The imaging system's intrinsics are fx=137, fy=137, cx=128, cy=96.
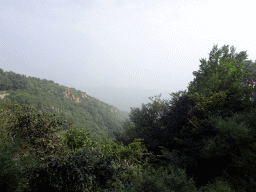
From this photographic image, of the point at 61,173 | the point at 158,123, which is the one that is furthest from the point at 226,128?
the point at 61,173

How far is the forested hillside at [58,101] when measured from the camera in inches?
1340

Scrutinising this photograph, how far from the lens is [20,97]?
30281 mm

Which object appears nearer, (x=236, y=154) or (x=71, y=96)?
(x=236, y=154)

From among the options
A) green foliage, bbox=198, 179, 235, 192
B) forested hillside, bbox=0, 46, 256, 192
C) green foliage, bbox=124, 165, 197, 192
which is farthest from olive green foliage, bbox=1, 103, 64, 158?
green foliage, bbox=198, 179, 235, 192

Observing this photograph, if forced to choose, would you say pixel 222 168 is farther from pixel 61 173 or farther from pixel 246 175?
pixel 61 173

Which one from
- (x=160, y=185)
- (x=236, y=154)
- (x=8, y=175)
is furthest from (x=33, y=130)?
(x=236, y=154)

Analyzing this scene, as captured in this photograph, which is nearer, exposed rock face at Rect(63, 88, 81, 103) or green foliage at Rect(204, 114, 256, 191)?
green foliage at Rect(204, 114, 256, 191)

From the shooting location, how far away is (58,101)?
4550cm

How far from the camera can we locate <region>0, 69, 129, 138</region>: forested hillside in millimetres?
34031

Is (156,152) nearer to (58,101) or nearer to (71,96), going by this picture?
(58,101)

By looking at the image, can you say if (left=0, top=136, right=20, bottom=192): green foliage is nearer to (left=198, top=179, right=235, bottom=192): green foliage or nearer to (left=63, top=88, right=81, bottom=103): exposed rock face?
(left=198, top=179, right=235, bottom=192): green foliage

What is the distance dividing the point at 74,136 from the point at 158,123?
578cm

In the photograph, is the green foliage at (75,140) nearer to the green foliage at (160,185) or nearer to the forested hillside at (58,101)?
the green foliage at (160,185)

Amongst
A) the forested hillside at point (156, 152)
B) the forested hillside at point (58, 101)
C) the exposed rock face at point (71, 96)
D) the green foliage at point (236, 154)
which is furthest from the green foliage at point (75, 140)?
the exposed rock face at point (71, 96)
